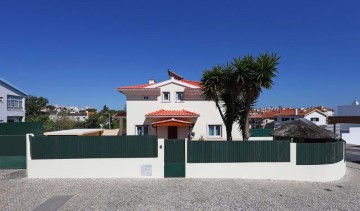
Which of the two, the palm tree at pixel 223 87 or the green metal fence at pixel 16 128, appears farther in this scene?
the green metal fence at pixel 16 128

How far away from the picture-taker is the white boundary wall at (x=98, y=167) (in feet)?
47.4

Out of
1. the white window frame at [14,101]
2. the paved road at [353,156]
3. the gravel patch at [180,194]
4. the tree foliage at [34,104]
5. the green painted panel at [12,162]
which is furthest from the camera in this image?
the tree foliage at [34,104]

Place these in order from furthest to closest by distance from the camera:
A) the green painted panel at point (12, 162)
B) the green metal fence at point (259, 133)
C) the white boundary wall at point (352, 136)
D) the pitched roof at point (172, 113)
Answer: the white boundary wall at point (352, 136) → the green metal fence at point (259, 133) → the pitched roof at point (172, 113) → the green painted panel at point (12, 162)

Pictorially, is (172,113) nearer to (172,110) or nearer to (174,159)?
(172,110)

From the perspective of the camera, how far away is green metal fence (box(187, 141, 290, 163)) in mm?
14797

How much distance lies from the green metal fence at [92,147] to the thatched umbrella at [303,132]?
35.0 feet

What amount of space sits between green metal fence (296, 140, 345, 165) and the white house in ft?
36.3

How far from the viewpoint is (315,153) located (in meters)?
15.3

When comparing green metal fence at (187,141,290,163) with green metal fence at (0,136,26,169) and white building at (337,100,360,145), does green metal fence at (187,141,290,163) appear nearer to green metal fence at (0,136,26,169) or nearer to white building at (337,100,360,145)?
green metal fence at (0,136,26,169)

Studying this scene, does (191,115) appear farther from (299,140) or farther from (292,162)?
(292,162)

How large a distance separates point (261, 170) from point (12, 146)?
1608 centimetres

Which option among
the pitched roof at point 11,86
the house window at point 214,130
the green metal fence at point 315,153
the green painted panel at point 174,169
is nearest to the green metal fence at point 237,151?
the green painted panel at point 174,169

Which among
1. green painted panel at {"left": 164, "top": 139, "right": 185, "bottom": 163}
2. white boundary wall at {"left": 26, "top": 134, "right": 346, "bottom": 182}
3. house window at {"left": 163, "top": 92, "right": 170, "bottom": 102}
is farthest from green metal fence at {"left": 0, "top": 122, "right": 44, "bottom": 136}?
green painted panel at {"left": 164, "top": 139, "right": 185, "bottom": 163}

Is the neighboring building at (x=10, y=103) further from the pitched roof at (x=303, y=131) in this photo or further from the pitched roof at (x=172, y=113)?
the pitched roof at (x=303, y=131)
